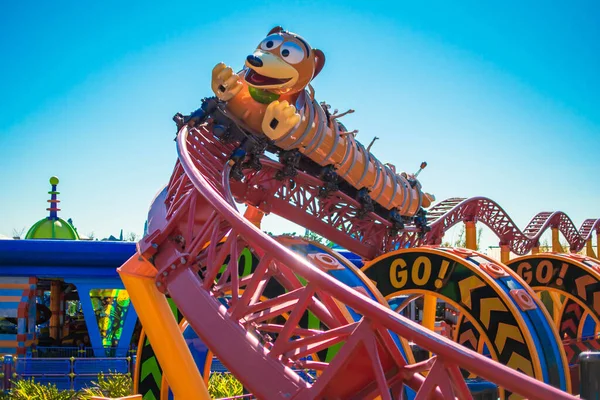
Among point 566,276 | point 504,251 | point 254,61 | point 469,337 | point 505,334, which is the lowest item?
point 505,334

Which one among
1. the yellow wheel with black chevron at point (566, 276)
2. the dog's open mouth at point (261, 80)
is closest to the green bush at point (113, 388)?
the dog's open mouth at point (261, 80)

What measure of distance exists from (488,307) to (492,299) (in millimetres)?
120

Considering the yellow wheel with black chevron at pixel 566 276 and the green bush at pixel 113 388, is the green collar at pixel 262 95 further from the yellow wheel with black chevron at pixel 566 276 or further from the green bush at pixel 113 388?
the yellow wheel with black chevron at pixel 566 276

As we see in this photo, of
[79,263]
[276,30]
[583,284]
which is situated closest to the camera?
[276,30]

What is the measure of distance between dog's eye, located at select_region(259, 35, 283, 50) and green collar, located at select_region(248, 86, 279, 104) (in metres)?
0.59

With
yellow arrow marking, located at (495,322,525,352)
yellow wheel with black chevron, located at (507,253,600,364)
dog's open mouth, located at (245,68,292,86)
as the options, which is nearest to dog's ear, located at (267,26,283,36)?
dog's open mouth, located at (245,68,292,86)

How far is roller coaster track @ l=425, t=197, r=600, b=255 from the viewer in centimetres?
1559

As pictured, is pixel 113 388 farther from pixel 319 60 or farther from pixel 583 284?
pixel 583 284

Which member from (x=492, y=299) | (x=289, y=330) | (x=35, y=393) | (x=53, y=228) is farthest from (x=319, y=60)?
(x=53, y=228)

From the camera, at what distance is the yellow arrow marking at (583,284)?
10516 mm

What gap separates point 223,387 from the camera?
10422 mm

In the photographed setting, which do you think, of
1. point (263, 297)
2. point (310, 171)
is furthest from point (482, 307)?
point (310, 171)

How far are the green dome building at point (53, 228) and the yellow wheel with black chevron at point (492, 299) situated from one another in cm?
1160

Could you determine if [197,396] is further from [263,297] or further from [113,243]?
[113,243]
